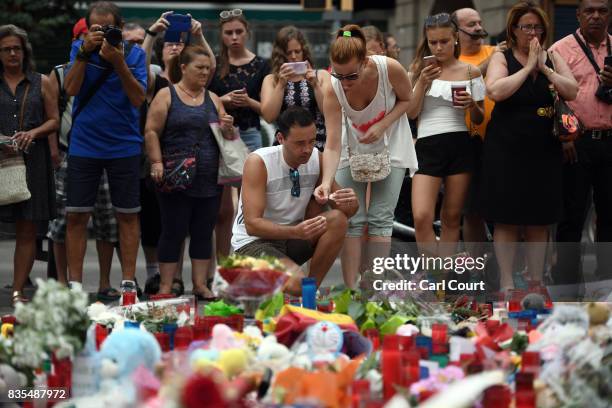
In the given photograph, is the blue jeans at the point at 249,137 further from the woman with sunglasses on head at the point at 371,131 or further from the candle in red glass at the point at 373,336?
the candle in red glass at the point at 373,336

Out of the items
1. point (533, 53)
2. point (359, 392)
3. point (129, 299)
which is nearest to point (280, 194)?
point (129, 299)

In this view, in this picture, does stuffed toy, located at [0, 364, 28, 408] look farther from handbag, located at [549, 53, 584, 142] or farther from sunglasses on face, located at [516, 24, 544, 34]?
sunglasses on face, located at [516, 24, 544, 34]

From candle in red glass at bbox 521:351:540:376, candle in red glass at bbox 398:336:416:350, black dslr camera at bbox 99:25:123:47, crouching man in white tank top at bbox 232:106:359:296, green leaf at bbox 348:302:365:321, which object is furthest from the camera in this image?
black dslr camera at bbox 99:25:123:47

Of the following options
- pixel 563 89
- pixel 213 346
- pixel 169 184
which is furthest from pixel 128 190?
pixel 213 346

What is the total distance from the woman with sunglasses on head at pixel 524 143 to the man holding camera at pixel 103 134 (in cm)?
230

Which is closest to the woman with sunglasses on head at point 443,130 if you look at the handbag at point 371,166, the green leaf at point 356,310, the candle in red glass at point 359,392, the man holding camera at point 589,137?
the handbag at point 371,166

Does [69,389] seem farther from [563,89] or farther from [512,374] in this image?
[563,89]

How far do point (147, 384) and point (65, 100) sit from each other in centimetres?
538

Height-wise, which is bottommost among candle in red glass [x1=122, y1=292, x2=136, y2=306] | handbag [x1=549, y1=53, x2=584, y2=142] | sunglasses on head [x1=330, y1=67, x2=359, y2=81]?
candle in red glass [x1=122, y1=292, x2=136, y2=306]

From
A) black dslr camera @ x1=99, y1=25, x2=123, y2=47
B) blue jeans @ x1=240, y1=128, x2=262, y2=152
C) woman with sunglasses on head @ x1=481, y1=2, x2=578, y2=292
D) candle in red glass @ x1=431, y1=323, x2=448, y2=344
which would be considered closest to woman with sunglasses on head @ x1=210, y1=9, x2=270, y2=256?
blue jeans @ x1=240, y1=128, x2=262, y2=152

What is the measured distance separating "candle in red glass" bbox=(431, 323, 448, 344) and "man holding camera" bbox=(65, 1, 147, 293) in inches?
123

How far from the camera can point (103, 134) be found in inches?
316

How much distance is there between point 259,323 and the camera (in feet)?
17.5

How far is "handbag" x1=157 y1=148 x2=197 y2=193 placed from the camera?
8141 mm
